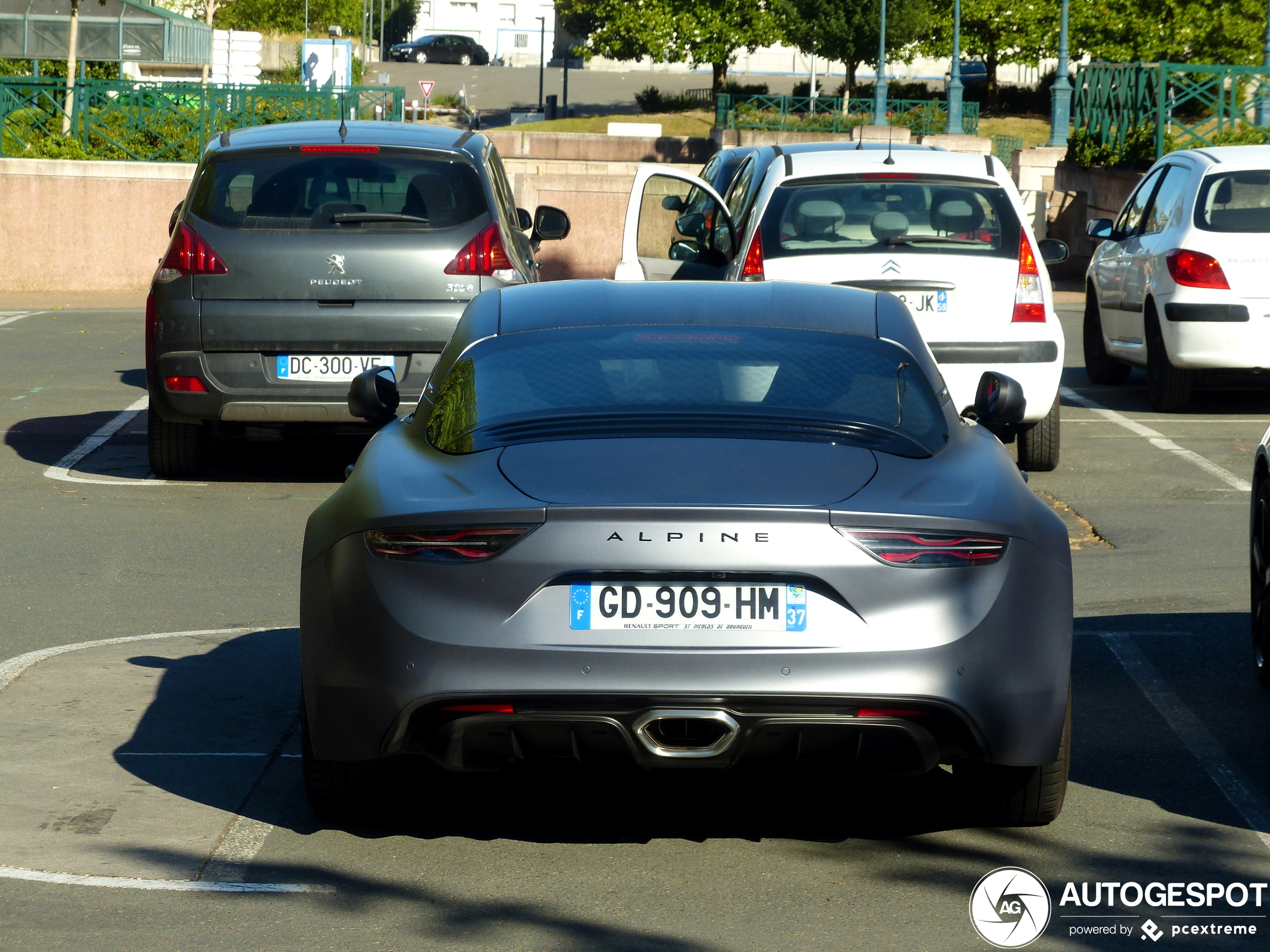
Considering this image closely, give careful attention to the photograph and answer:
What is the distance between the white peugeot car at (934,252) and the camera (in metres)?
9.96

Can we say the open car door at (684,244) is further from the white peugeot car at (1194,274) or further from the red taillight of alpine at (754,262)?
the white peugeot car at (1194,274)

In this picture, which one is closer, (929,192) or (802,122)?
(929,192)

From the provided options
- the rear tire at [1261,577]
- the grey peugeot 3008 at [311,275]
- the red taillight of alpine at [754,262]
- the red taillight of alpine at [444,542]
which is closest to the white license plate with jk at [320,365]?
the grey peugeot 3008 at [311,275]

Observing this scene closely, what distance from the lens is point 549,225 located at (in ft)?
38.1

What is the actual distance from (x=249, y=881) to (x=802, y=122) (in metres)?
48.1

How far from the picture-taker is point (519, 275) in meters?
9.88

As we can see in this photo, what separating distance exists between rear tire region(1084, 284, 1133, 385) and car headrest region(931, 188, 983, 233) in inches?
171

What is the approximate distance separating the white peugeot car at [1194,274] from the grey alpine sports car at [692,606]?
8.23m

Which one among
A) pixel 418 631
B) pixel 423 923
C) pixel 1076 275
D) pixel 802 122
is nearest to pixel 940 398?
pixel 418 631

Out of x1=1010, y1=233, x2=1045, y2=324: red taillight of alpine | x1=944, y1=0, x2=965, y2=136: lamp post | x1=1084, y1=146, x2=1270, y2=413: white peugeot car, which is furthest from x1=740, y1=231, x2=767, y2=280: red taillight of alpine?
x1=944, y1=0, x2=965, y2=136: lamp post

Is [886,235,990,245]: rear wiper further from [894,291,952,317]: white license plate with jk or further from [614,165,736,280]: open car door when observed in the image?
[614,165,736,280]: open car door

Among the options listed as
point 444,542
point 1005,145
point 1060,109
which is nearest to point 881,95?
point 1005,145

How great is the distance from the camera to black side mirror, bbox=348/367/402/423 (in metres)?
5.70

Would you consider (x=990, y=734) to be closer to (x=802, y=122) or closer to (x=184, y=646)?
(x=184, y=646)
